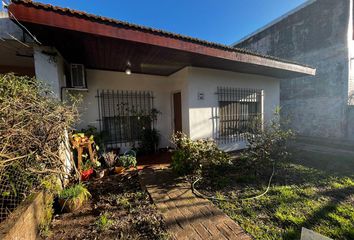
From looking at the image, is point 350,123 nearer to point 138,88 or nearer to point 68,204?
point 138,88

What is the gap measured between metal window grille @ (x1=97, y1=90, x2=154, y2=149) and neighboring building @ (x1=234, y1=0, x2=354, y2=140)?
7.50 meters

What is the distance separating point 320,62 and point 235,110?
5.11m

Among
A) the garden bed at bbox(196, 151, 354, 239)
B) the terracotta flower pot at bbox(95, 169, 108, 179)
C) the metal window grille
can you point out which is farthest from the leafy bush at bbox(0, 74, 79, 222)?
the metal window grille

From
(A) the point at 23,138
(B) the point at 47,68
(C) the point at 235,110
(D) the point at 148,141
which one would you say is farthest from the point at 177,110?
(A) the point at 23,138

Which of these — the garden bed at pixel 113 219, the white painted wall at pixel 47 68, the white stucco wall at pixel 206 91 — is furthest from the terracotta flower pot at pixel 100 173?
the white stucco wall at pixel 206 91

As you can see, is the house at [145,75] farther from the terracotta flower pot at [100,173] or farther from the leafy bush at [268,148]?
the leafy bush at [268,148]

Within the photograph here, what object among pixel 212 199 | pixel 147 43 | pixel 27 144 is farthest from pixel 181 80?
pixel 27 144

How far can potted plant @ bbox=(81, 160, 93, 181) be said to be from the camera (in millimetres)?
3705

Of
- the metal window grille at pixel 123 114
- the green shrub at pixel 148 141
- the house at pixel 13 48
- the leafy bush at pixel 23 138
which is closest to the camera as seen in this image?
the leafy bush at pixel 23 138

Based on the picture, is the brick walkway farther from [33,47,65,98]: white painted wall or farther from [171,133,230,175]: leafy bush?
[33,47,65,98]: white painted wall

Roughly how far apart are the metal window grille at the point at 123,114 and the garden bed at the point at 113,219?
2.42m

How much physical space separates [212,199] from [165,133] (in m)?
3.71

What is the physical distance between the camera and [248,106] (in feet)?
21.2

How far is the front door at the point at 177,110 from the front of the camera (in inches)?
225
